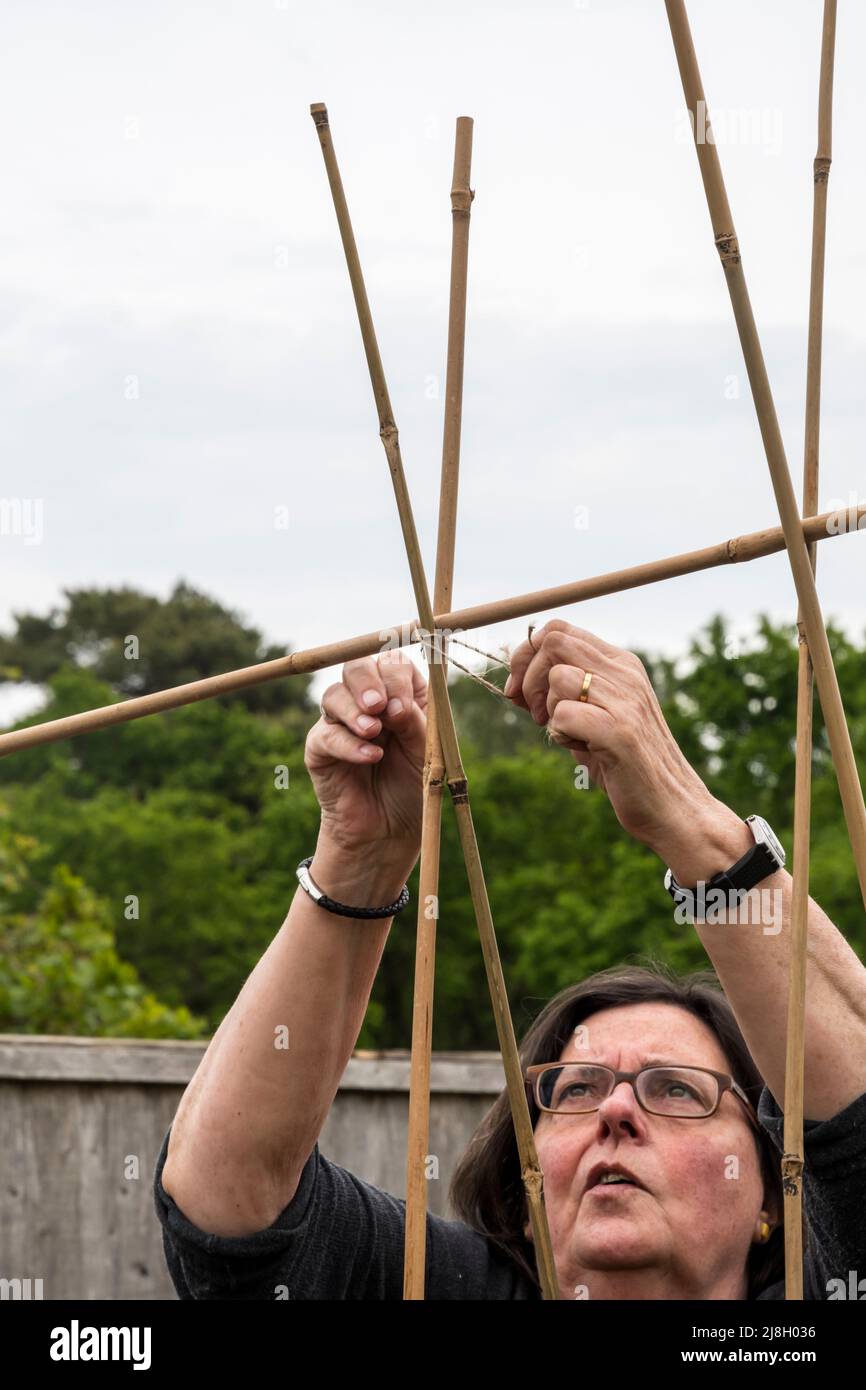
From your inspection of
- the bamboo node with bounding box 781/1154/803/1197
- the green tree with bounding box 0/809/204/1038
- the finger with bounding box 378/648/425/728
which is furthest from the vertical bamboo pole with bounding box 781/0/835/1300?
the green tree with bounding box 0/809/204/1038

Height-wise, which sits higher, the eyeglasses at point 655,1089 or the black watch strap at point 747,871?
the black watch strap at point 747,871

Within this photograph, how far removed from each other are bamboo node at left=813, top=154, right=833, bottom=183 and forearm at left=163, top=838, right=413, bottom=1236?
0.87 metres

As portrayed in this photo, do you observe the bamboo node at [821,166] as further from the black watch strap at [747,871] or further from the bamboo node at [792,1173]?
the bamboo node at [792,1173]

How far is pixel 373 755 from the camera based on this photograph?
1734 millimetres

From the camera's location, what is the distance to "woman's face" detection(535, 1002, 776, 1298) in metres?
1.93

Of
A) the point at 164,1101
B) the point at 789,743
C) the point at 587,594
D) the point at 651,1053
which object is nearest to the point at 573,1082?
the point at 651,1053

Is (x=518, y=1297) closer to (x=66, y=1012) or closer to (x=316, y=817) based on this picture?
(x=66, y=1012)

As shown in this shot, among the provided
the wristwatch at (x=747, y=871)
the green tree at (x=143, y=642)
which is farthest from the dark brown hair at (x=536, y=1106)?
the green tree at (x=143, y=642)

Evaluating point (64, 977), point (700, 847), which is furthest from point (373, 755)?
point (64, 977)

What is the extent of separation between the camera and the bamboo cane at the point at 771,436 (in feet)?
4.02

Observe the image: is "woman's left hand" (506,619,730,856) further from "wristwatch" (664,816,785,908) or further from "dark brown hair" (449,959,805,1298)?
"dark brown hair" (449,959,805,1298)

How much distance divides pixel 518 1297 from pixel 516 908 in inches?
639

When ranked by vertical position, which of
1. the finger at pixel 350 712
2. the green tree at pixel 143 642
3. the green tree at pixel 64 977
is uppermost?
the green tree at pixel 143 642

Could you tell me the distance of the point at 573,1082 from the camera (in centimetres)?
212
